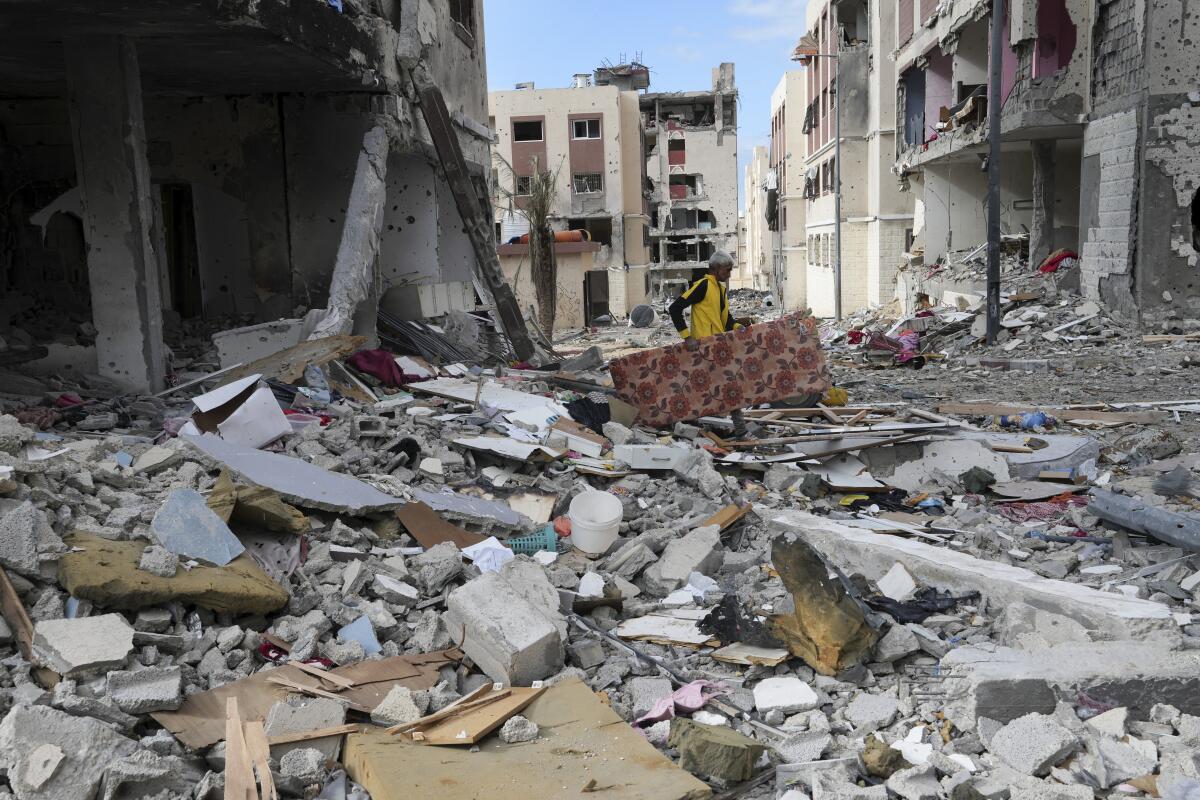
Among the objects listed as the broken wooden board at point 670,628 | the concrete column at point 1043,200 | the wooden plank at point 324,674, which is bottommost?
the broken wooden board at point 670,628

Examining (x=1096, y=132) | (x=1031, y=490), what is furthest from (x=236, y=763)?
(x=1096, y=132)

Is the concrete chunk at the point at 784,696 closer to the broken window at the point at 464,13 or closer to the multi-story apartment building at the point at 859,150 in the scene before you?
the broken window at the point at 464,13

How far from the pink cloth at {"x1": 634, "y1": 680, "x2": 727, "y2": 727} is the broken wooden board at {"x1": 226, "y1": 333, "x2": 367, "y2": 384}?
15.1ft

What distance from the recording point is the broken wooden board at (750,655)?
377cm

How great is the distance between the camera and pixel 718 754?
301 cm

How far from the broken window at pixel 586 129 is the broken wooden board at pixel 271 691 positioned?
4056 centimetres

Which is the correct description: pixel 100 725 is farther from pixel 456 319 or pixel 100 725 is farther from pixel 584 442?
pixel 456 319

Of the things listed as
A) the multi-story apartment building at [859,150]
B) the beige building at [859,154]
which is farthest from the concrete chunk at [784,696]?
the multi-story apartment building at [859,150]

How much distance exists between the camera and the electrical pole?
14.8 m

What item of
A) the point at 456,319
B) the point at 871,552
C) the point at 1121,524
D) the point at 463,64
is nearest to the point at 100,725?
the point at 871,552

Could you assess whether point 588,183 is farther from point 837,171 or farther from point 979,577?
point 979,577

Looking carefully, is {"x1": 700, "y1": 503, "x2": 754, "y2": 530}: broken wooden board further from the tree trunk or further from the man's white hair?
the tree trunk

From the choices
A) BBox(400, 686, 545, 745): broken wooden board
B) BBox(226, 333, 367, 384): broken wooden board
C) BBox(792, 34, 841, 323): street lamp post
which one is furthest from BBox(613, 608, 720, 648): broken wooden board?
BBox(792, 34, 841, 323): street lamp post

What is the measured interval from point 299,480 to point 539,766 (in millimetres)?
2561
